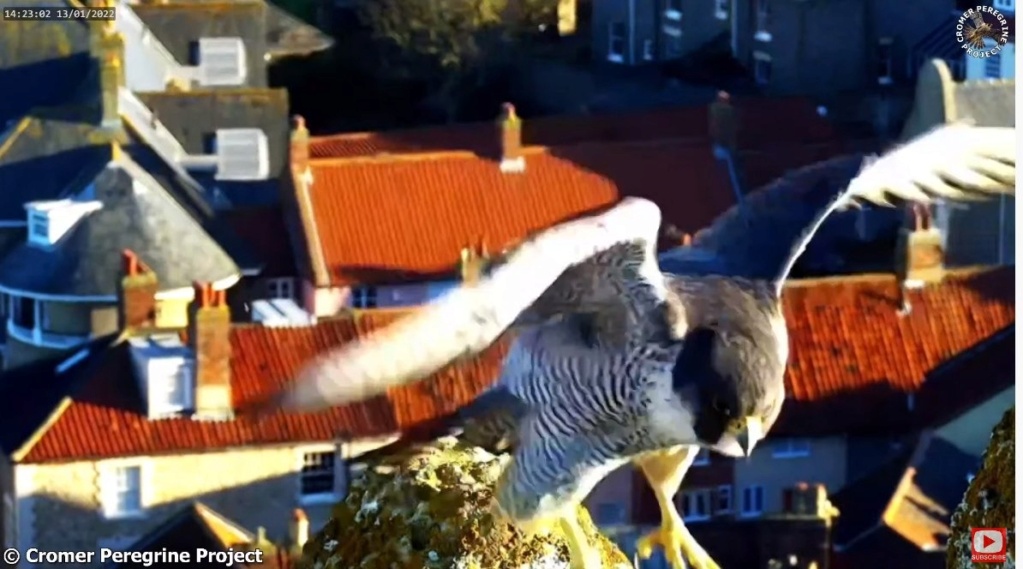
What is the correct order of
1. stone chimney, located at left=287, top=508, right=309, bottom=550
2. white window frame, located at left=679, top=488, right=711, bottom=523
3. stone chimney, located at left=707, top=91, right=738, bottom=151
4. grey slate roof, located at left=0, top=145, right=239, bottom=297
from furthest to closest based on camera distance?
stone chimney, located at left=707, top=91, right=738, bottom=151, grey slate roof, located at left=0, top=145, right=239, bottom=297, white window frame, located at left=679, top=488, right=711, bottom=523, stone chimney, located at left=287, top=508, right=309, bottom=550

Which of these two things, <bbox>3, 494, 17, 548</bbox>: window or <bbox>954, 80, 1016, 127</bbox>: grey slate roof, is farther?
<bbox>3, 494, 17, 548</bbox>: window

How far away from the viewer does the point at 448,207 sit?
9789mm

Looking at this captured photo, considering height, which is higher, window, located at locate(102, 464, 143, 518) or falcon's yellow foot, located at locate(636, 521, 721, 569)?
falcon's yellow foot, located at locate(636, 521, 721, 569)

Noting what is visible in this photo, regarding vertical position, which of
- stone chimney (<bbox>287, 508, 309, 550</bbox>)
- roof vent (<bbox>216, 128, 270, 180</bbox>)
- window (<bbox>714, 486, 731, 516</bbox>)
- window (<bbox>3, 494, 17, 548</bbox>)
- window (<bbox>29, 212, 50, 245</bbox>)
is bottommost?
window (<bbox>714, 486, 731, 516</bbox>)

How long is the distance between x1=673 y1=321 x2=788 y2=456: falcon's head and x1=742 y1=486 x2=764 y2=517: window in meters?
4.73

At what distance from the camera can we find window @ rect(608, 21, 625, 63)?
32.5 feet

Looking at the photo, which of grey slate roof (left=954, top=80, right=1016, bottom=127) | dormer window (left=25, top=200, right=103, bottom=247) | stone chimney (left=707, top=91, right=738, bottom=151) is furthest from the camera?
stone chimney (left=707, top=91, right=738, bottom=151)

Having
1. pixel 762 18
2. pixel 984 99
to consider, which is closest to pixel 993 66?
pixel 984 99

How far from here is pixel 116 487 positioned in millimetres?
7430

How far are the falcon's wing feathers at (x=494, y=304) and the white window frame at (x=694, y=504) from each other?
14.5 ft

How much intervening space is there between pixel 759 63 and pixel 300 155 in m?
2.04

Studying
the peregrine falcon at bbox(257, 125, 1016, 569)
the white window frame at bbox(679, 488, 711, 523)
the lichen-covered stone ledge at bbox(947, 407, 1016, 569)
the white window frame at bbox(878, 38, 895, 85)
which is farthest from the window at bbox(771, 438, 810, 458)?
the lichen-covered stone ledge at bbox(947, 407, 1016, 569)

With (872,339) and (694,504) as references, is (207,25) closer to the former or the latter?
(872,339)

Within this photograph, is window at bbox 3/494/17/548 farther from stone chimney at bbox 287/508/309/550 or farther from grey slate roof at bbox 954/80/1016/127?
grey slate roof at bbox 954/80/1016/127
